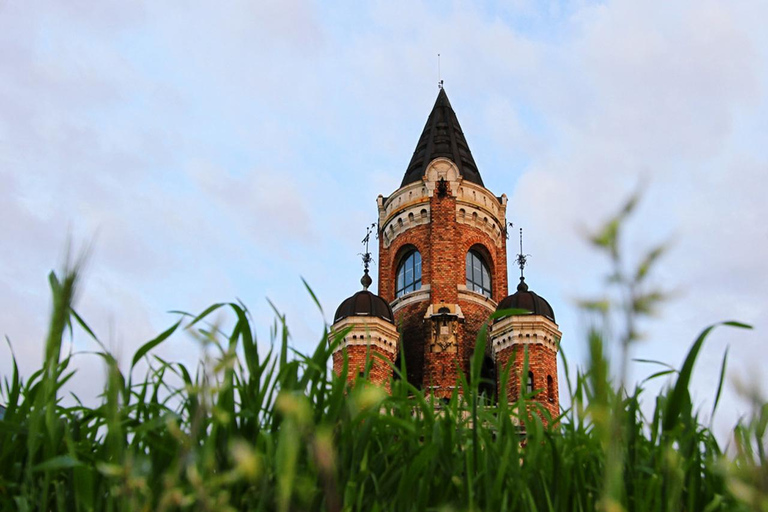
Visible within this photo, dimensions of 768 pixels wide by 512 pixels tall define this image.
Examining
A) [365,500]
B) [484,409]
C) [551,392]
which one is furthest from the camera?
[551,392]

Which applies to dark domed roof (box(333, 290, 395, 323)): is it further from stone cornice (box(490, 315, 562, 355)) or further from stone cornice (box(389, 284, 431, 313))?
stone cornice (box(490, 315, 562, 355))

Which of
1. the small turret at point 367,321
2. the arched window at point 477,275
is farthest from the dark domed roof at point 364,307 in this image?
the arched window at point 477,275

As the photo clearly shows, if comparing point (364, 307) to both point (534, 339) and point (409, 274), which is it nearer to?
point (409, 274)

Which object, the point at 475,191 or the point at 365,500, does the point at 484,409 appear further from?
the point at 475,191

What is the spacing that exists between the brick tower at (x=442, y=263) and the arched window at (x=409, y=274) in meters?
0.05

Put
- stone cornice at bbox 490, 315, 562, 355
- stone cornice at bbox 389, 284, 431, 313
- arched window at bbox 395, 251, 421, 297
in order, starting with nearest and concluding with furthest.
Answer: stone cornice at bbox 490, 315, 562, 355 < stone cornice at bbox 389, 284, 431, 313 < arched window at bbox 395, 251, 421, 297

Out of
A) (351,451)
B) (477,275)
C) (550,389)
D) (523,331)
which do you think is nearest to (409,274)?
(477,275)

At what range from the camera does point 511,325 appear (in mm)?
31734

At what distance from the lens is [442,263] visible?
113 ft

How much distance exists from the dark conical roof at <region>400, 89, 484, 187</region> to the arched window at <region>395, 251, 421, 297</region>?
4.01 m

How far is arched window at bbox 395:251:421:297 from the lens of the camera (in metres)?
35.7

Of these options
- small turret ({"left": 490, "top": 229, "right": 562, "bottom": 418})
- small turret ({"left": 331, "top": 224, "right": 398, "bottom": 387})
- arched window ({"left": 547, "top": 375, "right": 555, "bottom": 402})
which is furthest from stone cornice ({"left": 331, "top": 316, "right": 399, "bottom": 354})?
arched window ({"left": 547, "top": 375, "right": 555, "bottom": 402})

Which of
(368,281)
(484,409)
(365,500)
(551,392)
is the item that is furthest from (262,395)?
(368,281)

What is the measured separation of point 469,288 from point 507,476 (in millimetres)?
33344
